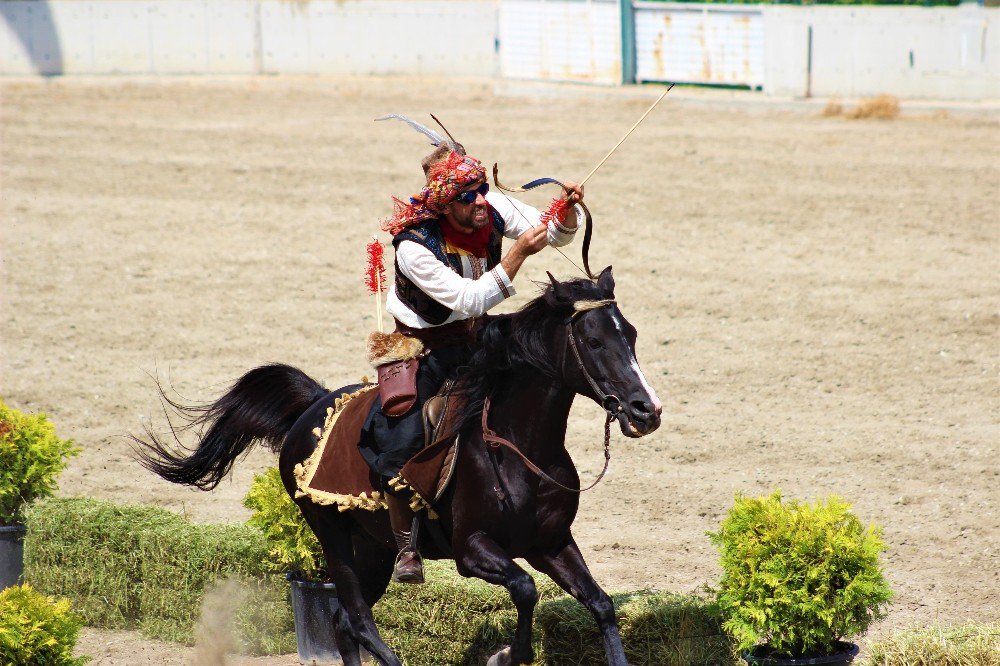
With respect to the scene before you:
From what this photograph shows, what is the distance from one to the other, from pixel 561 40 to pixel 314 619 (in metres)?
18.6

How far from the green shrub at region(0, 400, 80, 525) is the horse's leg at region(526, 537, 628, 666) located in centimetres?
363

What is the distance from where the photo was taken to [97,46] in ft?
86.5

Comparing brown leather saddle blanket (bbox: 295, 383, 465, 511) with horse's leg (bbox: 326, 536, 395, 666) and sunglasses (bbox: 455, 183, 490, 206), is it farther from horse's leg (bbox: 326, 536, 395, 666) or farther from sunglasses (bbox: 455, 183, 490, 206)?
sunglasses (bbox: 455, 183, 490, 206)

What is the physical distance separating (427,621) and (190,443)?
441 centimetres

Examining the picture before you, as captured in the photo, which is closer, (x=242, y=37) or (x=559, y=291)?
(x=559, y=291)

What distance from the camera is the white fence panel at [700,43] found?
22.2m

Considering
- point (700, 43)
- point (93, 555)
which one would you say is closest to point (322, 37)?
point (700, 43)

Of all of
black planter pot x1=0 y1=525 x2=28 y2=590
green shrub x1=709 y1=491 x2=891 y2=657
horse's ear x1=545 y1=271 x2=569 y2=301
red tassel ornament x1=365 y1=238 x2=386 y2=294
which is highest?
horse's ear x1=545 y1=271 x2=569 y2=301

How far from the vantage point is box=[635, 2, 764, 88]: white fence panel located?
2219cm

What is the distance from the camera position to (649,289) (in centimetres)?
1338

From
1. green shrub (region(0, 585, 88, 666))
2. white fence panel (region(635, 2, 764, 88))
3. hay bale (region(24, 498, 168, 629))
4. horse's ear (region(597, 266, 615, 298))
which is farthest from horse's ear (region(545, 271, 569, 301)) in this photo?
white fence panel (region(635, 2, 764, 88))

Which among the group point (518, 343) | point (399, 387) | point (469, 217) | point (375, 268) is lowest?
point (399, 387)

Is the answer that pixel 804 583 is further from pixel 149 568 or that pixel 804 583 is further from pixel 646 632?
pixel 149 568

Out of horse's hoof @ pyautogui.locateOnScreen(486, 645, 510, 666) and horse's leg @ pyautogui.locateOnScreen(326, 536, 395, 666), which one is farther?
horse's leg @ pyautogui.locateOnScreen(326, 536, 395, 666)
